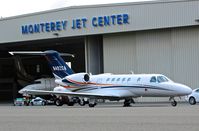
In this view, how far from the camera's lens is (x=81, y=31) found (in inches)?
1821

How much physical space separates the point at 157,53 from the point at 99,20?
614 cm

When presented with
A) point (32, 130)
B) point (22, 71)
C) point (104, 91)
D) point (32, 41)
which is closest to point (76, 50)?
point (22, 71)

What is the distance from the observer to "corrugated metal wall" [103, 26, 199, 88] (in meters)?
41.9

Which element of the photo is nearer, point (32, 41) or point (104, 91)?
point (104, 91)

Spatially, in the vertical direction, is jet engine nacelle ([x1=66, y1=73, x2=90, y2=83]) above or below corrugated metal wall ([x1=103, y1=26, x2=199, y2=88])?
below

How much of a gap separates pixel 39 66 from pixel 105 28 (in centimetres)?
2961

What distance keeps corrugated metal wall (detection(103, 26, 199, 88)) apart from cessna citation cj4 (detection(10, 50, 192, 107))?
21.3 feet

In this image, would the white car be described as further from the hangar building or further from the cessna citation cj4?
the cessna citation cj4

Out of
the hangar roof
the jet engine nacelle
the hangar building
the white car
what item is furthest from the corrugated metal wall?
the jet engine nacelle

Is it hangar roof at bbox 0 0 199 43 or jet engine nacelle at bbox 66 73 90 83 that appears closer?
jet engine nacelle at bbox 66 73 90 83

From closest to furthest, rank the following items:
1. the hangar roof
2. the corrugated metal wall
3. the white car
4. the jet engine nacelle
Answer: the jet engine nacelle
the white car
the hangar roof
the corrugated metal wall

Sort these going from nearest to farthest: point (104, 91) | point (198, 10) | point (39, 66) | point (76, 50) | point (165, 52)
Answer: point (104, 91)
point (198, 10)
point (165, 52)
point (76, 50)
point (39, 66)

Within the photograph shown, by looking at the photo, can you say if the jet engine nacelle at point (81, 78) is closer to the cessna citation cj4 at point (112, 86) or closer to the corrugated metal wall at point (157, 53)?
the cessna citation cj4 at point (112, 86)

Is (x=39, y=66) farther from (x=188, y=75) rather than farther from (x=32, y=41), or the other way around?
(x=188, y=75)
